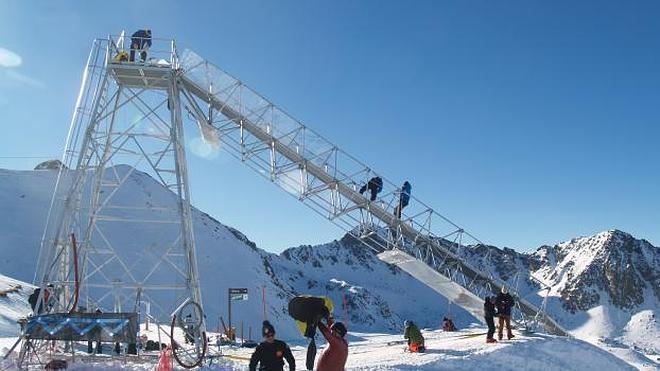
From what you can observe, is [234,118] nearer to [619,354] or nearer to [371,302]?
[619,354]

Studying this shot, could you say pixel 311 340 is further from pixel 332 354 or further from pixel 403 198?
pixel 403 198

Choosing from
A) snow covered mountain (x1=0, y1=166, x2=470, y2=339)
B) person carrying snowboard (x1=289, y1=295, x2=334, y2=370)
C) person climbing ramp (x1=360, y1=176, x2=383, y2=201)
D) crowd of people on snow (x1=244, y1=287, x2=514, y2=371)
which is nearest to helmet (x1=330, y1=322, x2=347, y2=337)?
crowd of people on snow (x1=244, y1=287, x2=514, y2=371)

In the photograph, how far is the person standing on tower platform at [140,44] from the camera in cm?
2172

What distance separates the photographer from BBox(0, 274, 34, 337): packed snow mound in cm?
2714

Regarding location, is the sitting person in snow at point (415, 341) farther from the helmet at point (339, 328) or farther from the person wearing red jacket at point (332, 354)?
the person wearing red jacket at point (332, 354)

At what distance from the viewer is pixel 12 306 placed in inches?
1318

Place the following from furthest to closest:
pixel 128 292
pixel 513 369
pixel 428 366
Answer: pixel 128 292, pixel 513 369, pixel 428 366

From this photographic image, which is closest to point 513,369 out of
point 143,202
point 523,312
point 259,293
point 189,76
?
point 523,312

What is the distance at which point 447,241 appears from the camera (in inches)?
1003

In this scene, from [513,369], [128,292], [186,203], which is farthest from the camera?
[128,292]

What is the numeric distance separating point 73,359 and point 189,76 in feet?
35.1

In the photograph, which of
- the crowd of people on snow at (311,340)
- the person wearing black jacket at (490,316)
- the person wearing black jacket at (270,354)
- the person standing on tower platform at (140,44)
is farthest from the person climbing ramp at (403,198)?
the person wearing black jacket at (270,354)

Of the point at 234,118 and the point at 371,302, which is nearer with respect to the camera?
the point at 234,118

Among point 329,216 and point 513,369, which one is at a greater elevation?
point 329,216
